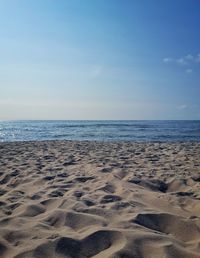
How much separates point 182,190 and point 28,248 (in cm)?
332

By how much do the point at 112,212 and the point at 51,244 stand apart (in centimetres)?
118

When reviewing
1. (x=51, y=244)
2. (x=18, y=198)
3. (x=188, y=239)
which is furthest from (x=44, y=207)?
(x=188, y=239)

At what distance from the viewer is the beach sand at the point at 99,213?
8.99ft

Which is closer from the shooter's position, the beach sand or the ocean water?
the beach sand

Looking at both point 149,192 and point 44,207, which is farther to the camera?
point 149,192

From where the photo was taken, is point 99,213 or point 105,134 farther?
point 105,134

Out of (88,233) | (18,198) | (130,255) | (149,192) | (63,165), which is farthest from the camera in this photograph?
(63,165)

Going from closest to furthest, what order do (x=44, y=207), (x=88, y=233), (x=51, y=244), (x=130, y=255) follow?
(x=130, y=255) → (x=51, y=244) → (x=88, y=233) → (x=44, y=207)

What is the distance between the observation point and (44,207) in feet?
A: 13.1

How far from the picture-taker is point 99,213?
3.73 meters

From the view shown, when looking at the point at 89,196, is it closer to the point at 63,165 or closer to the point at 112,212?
the point at 112,212

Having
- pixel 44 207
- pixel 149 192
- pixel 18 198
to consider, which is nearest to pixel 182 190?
pixel 149 192

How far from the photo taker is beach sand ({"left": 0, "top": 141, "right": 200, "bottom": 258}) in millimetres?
2740

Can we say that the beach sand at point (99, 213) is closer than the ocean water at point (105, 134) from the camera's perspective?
Yes
